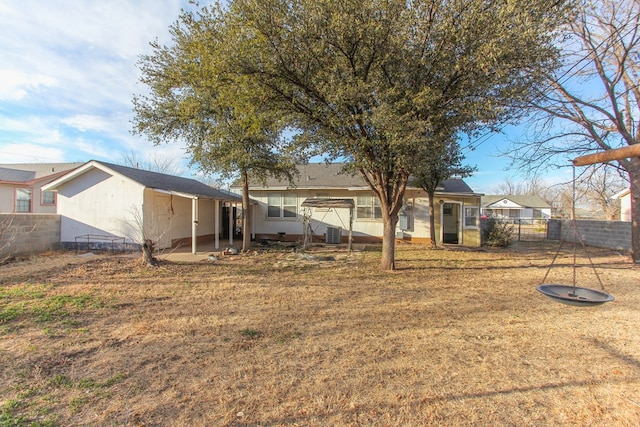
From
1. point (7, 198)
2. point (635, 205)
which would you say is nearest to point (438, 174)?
point (635, 205)

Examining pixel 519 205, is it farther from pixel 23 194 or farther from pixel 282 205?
pixel 23 194

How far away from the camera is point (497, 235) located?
1431 cm

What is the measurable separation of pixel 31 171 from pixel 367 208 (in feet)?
75.6

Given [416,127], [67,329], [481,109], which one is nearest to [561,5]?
[481,109]

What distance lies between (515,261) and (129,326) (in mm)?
10948

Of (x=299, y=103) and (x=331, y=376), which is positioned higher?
(x=299, y=103)

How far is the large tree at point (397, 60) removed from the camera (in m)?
5.72

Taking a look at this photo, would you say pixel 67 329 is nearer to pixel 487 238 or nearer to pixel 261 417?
pixel 261 417

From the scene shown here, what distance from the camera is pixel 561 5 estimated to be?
602cm

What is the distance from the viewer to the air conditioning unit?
15336mm

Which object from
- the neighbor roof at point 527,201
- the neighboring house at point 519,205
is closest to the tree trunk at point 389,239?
the neighboring house at point 519,205

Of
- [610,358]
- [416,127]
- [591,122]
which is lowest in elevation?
[610,358]

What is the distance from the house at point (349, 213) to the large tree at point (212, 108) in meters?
4.00

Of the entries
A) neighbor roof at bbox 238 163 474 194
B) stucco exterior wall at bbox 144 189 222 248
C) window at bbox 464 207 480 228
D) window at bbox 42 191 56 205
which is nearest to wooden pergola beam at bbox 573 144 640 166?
stucco exterior wall at bbox 144 189 222 248
